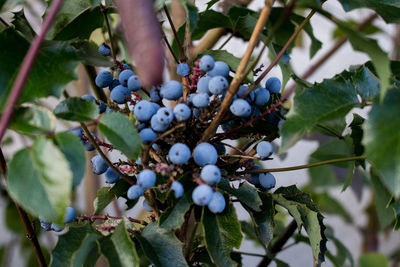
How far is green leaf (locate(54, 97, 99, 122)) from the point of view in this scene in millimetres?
289

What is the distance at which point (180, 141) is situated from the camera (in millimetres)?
316

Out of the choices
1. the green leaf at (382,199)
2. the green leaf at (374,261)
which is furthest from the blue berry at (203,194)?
the green leaf at (374,261)

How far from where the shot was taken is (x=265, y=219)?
1.10 feet

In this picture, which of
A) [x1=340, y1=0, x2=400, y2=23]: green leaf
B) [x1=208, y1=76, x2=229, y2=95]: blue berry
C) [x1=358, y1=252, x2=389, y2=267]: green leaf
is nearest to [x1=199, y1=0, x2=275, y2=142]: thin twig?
[x1=208, y1=76, x2=229, y2=95]: blue berry

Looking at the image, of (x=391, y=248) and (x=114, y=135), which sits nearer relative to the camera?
(x=114, y=135)

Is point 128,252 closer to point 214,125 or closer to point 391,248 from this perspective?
point 214,125

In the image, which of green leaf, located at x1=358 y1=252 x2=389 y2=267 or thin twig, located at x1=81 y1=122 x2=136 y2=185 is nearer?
thin twig, located at x1=81 y1=122 x2=136 y2=185

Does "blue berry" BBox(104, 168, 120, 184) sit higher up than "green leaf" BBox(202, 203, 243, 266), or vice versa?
"blue berry" BBox(104, 168, 120, 184)

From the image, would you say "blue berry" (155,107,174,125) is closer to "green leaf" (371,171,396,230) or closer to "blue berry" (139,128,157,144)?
"blue berry" (139,128,157,144)

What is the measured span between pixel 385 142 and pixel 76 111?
0.20 m

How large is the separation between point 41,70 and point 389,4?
30cm

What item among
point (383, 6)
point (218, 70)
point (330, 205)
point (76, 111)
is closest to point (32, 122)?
point (76, 111)

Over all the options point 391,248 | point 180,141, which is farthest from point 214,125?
point 391,248

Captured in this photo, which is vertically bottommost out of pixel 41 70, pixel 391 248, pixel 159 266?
pixel 391 248
